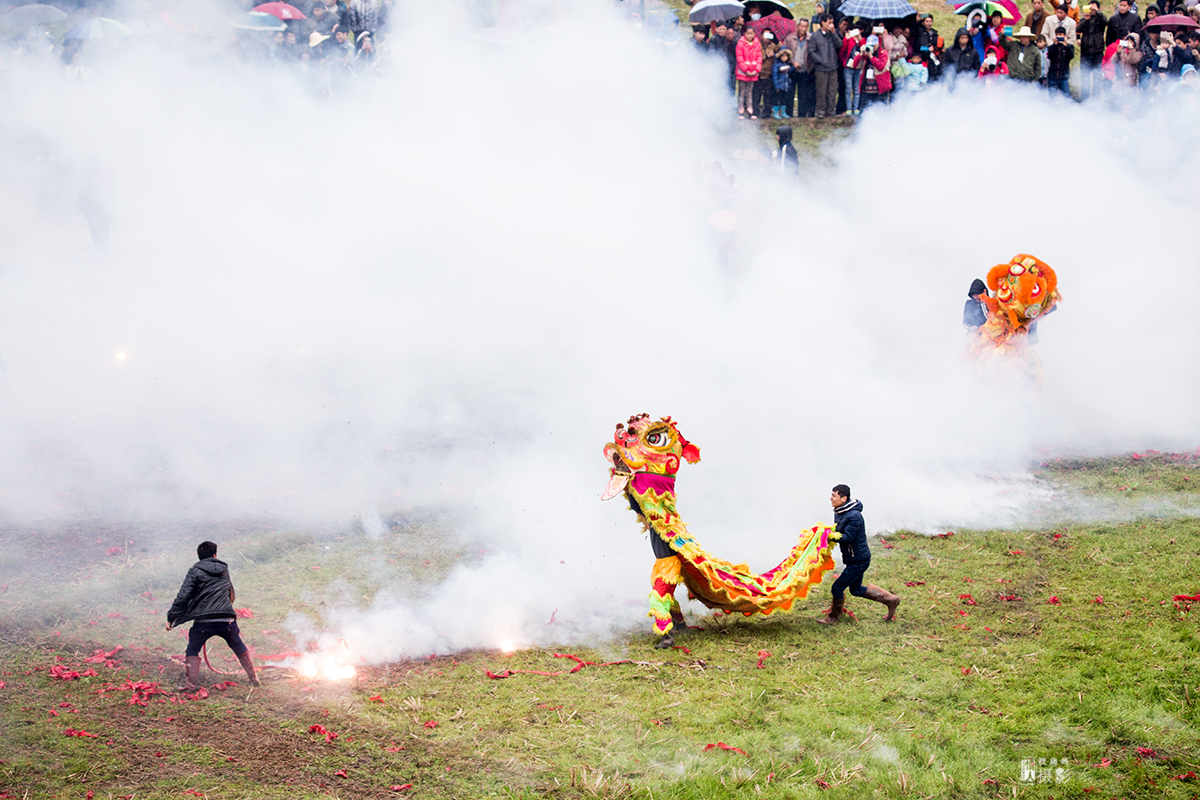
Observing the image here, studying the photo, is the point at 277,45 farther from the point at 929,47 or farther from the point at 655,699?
the point at 655,699

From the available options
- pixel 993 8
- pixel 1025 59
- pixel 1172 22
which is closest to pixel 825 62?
pixel 993 8

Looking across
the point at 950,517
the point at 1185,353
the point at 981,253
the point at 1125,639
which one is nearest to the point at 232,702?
the point at 1125,639

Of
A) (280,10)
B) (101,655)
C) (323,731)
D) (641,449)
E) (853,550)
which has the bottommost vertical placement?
(323,731)

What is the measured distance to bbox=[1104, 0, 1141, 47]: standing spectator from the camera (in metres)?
17.0

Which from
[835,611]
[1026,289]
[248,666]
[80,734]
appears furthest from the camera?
[1026,289]

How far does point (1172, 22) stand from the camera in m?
16.6

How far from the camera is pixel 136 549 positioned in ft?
29.4

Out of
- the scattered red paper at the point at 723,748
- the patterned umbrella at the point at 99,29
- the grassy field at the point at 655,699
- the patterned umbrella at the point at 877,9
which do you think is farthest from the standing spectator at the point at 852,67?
the scattered red paper at the point at 723,748

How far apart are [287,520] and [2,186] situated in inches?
377

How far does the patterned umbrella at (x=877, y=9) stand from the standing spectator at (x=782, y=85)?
129cm

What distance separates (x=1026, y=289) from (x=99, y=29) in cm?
1291

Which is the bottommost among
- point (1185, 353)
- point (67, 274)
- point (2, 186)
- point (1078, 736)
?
point (1078, 736)

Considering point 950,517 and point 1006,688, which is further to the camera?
point 950,517

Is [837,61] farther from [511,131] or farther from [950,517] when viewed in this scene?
[950,517]
